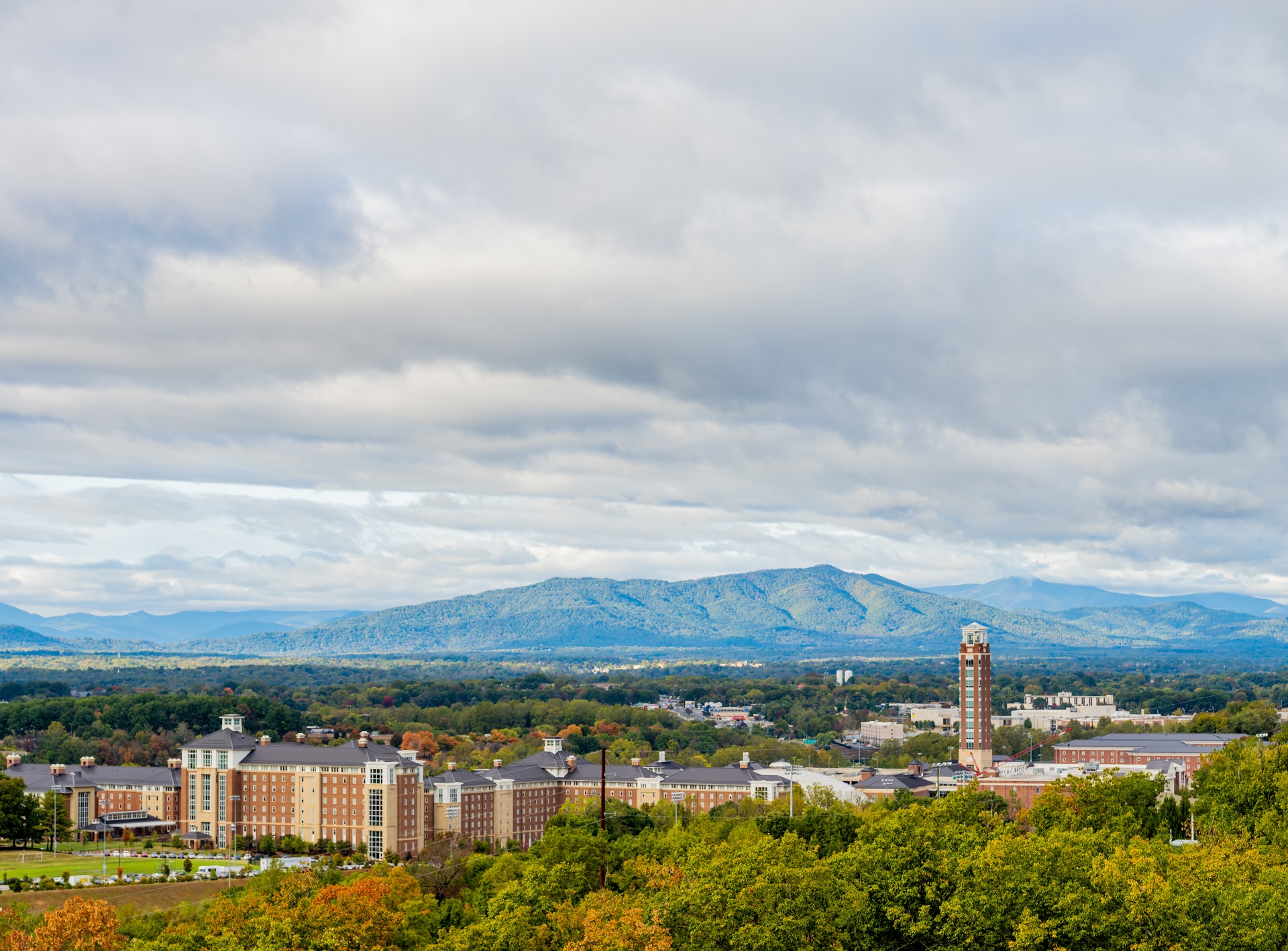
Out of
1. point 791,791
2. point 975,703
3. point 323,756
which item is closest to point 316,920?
point 323,756

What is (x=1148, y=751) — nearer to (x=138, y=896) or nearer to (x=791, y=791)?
(x=791, y=791)

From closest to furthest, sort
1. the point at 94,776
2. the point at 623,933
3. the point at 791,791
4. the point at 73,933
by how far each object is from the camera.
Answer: the point at 623,933 < the point at 73,933 < the point at 791,791 < the point at 94,776

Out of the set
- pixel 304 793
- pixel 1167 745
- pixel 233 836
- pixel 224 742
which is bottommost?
pixel 233 836

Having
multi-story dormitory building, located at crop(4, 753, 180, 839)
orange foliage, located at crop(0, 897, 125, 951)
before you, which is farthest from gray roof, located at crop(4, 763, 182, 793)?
orange foliage, located at crop(0, 897, 125, 951)

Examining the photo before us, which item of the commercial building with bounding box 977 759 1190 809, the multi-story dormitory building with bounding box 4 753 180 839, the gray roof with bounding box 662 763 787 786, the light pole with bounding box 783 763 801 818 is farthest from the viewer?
the commercial building with bounding box 977 759 1190 809

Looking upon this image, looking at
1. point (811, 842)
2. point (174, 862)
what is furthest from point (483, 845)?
point (811, 842)

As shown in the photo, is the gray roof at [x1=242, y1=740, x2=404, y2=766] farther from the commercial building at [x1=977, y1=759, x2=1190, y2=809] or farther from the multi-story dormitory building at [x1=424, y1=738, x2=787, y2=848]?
the commercial building at [x1=977, y1=759, x2=1190, y2=809]

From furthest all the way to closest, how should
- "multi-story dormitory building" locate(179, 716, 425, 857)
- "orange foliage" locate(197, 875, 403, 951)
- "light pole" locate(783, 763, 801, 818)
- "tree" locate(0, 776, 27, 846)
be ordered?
1. "multi-story dormitory building" locate(179, 716, 425, 857)
2. "tree" locate(0, 776, 27, 846)
3. "light pole" locate(783, 763, 801, 818)
4. "orange foliage" locate(197, 875, 403, 951)
